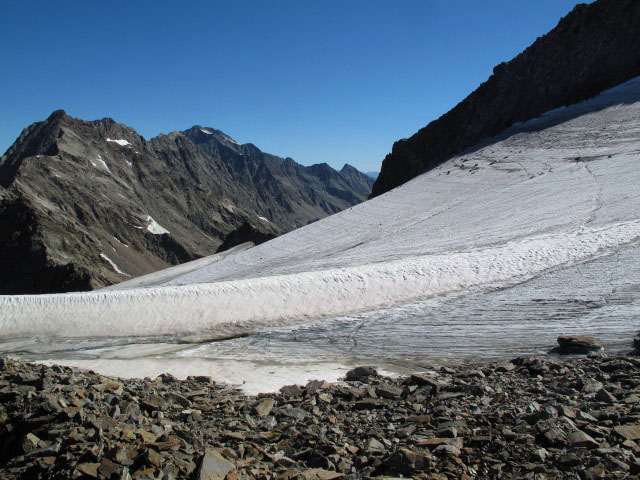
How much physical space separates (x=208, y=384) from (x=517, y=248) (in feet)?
29.3

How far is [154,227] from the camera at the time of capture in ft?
381

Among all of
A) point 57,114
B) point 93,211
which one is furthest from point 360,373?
point 57,114

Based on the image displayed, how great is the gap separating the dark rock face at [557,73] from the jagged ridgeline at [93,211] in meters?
38.4

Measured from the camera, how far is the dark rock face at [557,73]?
31.0 m

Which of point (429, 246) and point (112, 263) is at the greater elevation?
point (112, 263)

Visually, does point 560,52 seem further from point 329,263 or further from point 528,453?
point 528,453

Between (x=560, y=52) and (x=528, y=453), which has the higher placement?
(x=560, y=52)

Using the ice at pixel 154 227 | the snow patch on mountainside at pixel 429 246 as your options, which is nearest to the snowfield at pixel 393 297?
the snow patch on mountainside at pixel 429 246

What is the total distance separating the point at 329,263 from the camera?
15.5 meters

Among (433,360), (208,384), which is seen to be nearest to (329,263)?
(433,360)

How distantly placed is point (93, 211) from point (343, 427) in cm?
10666

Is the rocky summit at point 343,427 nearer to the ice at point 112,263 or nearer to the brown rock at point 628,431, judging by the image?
the brown rock at point 628,431

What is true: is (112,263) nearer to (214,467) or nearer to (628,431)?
(214,467)

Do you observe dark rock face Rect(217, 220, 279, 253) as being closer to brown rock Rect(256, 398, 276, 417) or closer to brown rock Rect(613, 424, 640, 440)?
brown rock Rect(256, 398, 276, 417)
